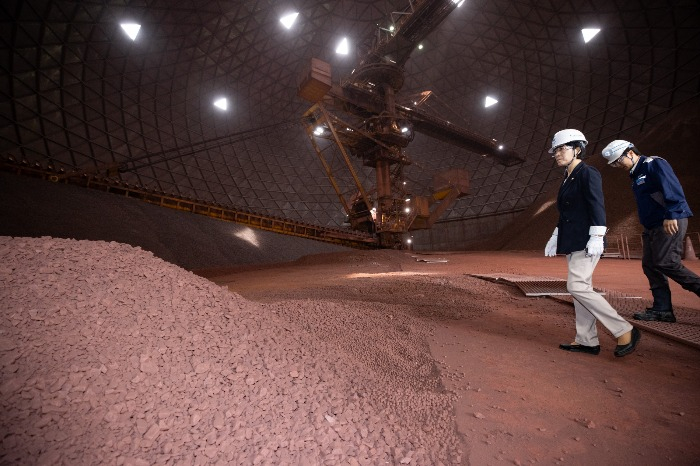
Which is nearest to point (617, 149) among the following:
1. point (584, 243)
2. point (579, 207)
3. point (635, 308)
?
point (579, 207)

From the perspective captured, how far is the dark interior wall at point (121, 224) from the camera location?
8.64 m

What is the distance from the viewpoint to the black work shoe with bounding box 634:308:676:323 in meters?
2.78

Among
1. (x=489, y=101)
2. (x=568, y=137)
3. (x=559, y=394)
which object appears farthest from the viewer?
(x=489, y=101)

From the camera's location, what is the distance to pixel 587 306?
2.26 meters

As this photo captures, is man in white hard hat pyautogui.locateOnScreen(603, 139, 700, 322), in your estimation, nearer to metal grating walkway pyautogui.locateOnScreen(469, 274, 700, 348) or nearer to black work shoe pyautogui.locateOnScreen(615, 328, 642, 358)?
metal grating walkway pyautogui.locateOnScreen(469, 274, 700, 348)

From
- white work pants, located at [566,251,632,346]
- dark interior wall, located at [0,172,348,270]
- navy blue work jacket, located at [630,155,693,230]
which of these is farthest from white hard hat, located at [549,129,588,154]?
dark interior wall, located at [0,172,348,270]

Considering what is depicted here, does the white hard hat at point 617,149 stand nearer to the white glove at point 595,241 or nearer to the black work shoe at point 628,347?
the white glove at point 595,241

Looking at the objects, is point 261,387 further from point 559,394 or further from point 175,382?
point 559,394

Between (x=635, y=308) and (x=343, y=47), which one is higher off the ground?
(x=343, y=47)

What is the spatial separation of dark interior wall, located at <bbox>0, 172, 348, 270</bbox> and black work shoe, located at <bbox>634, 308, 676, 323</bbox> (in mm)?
11584

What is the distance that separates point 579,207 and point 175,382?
3.15 meters

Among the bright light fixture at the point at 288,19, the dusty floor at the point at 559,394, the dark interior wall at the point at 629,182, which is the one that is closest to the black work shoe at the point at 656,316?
the dusty floor at the point at 559,394

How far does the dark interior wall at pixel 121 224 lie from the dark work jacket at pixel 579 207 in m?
11.0

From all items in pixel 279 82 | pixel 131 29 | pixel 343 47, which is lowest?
pixel 131 29
